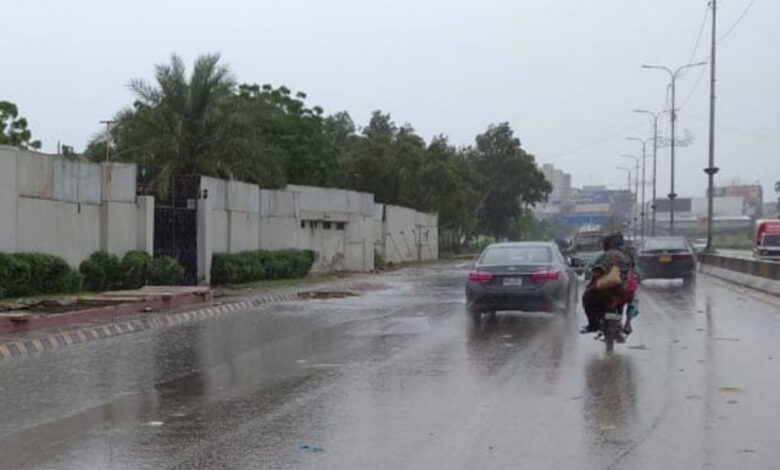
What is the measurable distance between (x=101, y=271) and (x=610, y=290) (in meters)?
14.5

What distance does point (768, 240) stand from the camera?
4881cm

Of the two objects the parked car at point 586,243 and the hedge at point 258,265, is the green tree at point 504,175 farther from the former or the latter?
the hedge at point 258,265

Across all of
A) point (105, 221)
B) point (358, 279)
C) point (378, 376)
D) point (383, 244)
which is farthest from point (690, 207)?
point (378, 376)

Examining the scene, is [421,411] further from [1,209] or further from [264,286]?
[264,286]

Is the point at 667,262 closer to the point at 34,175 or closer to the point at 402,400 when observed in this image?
the point at 34,175

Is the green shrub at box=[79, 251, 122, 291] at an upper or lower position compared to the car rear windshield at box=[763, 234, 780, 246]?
lower

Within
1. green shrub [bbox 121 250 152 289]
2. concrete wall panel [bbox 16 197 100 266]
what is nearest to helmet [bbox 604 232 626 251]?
concrete wall panel [bbox 16 197 100 266]

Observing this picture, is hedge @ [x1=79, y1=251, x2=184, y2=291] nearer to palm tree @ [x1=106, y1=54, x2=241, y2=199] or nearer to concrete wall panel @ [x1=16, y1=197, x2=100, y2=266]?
concrete wall panel @ [x1=16, y1=197, x2=100, y2=266]

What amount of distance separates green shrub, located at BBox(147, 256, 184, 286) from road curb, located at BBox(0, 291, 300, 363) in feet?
10.2

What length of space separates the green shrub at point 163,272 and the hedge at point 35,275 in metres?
2.81

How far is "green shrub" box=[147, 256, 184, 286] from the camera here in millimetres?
25500

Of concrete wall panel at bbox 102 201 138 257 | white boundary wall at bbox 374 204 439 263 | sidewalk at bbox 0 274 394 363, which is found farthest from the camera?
white boundary wall at bbox 374 204 439 263

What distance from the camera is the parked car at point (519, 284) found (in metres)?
17.0

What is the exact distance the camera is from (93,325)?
17297 mm
